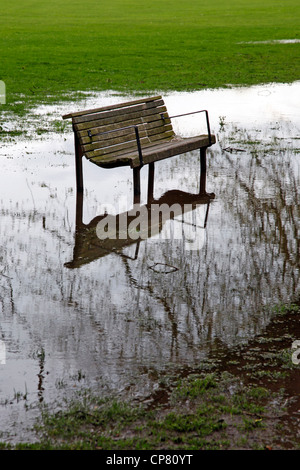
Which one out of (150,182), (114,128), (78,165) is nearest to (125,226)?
(78,165)

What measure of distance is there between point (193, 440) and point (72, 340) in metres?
1.49

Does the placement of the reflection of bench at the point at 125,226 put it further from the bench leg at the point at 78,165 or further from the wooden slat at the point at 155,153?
the wooden slat at the point at 155,153

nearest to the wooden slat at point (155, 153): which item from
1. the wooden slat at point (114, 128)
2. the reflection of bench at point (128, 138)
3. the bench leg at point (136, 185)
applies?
the reflection of bench at point (128, 138)

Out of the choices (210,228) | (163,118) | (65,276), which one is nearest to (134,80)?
(163,118)

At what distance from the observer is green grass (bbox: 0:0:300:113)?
18.8 m

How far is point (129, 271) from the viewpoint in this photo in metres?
6.17

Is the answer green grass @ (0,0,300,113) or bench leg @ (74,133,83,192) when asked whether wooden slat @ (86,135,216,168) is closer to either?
bench leg @ (74,133,83,192)

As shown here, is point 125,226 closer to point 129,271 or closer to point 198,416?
point 129,271

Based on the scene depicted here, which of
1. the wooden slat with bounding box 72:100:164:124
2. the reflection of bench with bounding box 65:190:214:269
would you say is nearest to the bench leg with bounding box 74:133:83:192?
the reflection of bench with bounding box 65:190:214:269

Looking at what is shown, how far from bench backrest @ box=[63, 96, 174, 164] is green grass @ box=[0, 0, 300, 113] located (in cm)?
598

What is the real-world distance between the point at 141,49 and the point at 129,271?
72.4 feet

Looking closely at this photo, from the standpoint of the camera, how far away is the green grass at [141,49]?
1875 cm

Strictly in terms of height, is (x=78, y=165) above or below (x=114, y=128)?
below
